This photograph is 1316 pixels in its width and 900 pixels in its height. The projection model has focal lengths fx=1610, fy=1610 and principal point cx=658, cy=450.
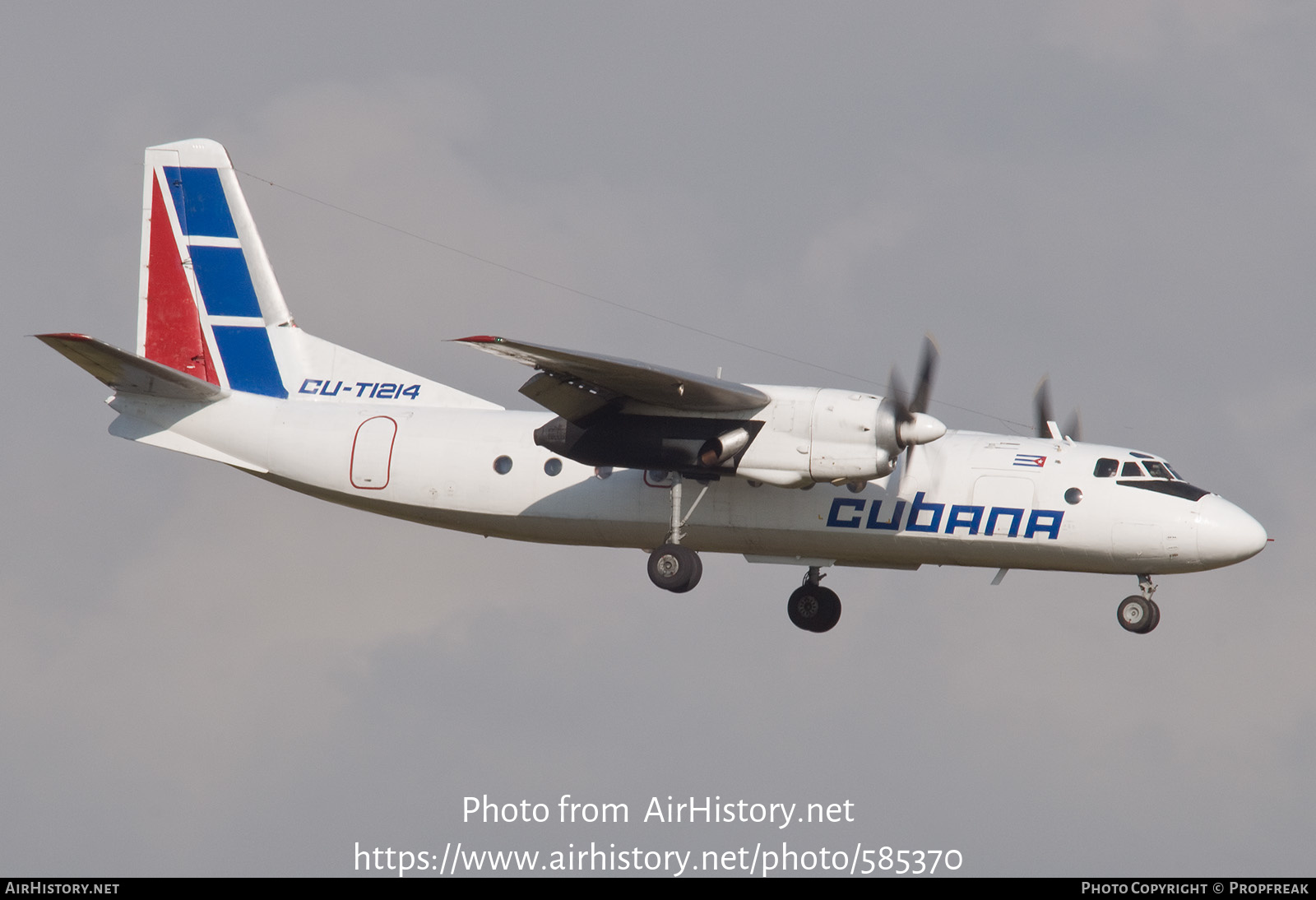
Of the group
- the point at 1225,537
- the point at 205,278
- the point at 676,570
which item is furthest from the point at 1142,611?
the point at 205,278

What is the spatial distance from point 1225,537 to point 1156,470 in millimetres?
1373

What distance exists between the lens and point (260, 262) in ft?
91.9

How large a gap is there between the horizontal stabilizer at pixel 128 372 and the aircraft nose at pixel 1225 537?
1519 centimetres

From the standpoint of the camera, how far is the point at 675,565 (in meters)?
22.8

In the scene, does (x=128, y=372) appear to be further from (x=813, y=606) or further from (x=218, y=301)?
(x=813, y=606)

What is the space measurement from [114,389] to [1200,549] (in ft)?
54.7

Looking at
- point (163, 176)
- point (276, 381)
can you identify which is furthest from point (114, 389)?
point (163, 176)

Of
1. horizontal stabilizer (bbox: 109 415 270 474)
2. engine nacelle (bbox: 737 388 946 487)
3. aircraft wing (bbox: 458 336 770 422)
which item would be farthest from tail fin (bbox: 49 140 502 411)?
engine nacelle (bbox: 737 388 946 487)

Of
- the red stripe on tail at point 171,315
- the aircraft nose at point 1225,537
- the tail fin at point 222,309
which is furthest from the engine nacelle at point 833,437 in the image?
the red stripe on tail at point 171,315

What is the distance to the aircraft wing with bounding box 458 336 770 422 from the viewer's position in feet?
69.9

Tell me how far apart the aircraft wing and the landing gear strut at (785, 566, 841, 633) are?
4.85 meters

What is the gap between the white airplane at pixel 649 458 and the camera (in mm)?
22391

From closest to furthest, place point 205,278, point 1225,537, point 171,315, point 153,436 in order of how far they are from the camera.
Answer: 1. point 1225,537
2. point 153,436
3. point 171,315
4. point 205,278

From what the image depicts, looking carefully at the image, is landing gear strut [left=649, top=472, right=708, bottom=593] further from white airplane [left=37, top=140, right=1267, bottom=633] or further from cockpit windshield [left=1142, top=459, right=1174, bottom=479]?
cockpit windshield [left=1142, top=459, right=1174, bottom=479]
